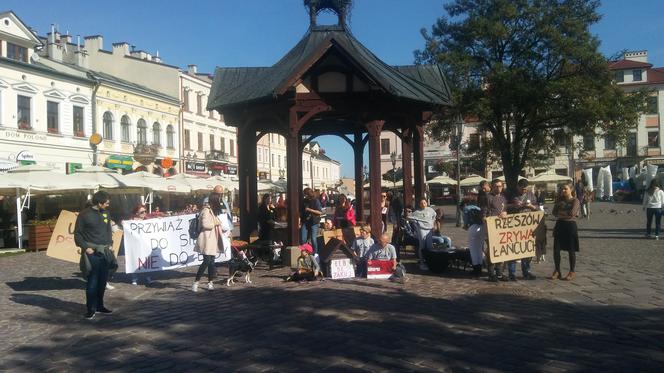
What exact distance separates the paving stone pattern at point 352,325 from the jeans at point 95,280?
0.90 ft

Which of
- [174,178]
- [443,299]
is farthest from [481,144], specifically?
[443,299]

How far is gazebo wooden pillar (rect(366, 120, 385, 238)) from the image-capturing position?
42.5 ft

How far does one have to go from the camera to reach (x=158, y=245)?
459 inches

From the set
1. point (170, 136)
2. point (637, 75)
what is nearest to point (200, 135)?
point (170, 136)

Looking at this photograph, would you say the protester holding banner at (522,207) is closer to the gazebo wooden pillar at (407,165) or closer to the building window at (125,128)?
the gazebo wooden pillar at (407,165)

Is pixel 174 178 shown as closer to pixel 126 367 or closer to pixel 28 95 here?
pixel 28 95

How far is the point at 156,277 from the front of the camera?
12547mm

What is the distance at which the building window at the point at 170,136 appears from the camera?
50.2 meters

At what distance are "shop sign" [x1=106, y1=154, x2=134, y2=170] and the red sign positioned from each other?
111 feet

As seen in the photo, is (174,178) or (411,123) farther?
(174,178)

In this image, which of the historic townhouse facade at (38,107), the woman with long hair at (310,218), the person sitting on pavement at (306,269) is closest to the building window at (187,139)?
the historic townhouse facade at (38,107)

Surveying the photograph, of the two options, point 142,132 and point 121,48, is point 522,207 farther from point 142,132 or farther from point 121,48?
point 121,48

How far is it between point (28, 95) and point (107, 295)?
29.0 meters

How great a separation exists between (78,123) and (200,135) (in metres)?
17.7
